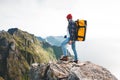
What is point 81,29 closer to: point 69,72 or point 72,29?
point 72,29

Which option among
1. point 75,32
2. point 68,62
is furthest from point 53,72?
point 75,32

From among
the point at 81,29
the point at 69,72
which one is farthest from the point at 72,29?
the point at 69,72

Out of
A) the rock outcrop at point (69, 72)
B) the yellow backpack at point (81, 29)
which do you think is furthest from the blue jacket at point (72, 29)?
the rock outcrop at point (69, 72)

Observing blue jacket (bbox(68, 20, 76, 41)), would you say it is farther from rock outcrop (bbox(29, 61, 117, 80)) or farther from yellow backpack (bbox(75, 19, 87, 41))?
rock outcrop (bbox(29, 61, 117, 80))

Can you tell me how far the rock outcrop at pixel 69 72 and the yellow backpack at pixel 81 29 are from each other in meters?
2.60

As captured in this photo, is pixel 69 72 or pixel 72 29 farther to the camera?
pixel 72 29

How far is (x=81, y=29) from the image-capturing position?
24859mm

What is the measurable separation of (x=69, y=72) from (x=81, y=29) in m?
4.24

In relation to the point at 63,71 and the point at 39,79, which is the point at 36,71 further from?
the point at 63,71

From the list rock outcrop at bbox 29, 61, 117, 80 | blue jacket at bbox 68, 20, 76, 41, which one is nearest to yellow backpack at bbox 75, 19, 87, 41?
blue jacket at bbox 68, 20, 76, 41

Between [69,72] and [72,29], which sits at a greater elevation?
[72,29]

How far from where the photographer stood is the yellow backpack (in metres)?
24.5

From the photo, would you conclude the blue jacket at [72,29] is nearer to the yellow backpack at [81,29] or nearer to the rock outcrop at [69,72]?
the yellow backpack at [81,29]

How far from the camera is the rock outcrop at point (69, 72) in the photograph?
2206 centimetres
